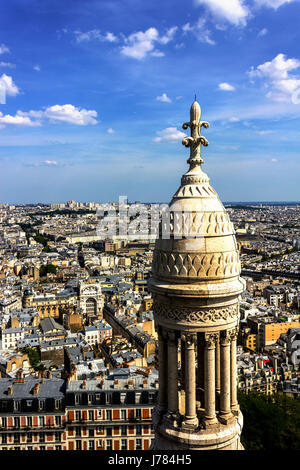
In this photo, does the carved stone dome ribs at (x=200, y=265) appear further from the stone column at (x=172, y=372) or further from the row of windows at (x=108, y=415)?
the row of windows at (x=108, y=415)

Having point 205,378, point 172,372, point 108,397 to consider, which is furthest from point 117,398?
point 205,378

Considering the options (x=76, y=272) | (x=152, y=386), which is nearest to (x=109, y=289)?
(x=76, y=272)

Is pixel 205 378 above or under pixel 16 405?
above

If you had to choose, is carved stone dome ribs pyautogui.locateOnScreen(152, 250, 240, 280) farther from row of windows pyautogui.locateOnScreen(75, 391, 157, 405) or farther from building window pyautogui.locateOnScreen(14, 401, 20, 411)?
building window pyautogui.locateOnScreen(14, 401, 20, 411)

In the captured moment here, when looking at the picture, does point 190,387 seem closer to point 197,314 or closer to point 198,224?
point 197,314

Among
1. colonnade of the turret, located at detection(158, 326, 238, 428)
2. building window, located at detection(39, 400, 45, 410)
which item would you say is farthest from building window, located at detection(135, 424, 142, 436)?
colonnade of the turret, located at detection(158, 326, 238, 428)
